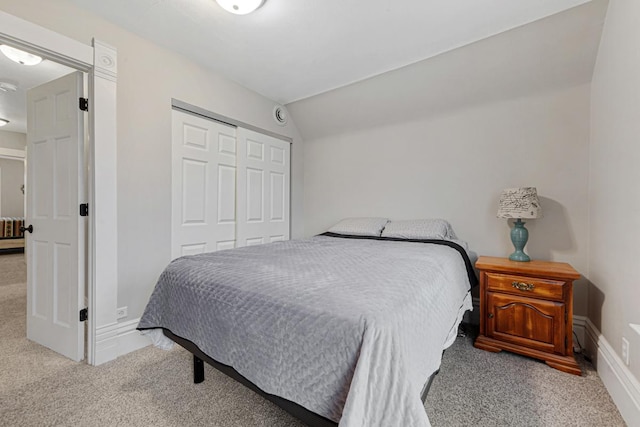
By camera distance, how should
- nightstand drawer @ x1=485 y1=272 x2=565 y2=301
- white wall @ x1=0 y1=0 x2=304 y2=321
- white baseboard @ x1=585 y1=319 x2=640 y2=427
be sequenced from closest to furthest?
white baseboard @ x1=585 y1=319 x2=640 y2=427, nightstand drawer @ x1=485 y1=272 x2=565 y2=301, white wall @ x1=0 y1=0 x2=304 y2=321

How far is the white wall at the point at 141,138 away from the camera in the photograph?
79.8 inches

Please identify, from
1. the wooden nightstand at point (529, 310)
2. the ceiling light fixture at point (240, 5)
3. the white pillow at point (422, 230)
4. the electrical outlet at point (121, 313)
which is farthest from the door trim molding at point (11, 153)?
the wooden nightstand at point (529, 310)

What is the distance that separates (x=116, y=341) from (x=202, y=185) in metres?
1.44

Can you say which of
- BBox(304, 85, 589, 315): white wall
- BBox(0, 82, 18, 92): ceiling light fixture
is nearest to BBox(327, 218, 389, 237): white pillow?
BBox(304, 85, 589, 315): white wall

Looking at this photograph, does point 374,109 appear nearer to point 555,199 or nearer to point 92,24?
point 555,199

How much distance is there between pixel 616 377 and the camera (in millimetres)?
1491

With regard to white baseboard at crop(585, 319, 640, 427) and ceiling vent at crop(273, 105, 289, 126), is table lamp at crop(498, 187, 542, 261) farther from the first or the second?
ceiling vent at crop(273, 105, 289, 126)

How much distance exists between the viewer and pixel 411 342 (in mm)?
936

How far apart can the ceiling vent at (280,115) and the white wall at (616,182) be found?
295 cm

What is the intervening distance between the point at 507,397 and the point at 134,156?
9.71 feet

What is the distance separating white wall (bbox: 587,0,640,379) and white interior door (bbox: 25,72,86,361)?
329cm

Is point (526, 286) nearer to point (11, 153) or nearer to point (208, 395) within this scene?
point (208, 395)

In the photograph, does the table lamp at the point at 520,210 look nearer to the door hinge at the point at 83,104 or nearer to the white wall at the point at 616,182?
the white wall at the point at 616,182

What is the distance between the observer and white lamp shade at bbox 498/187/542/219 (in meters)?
2.12
